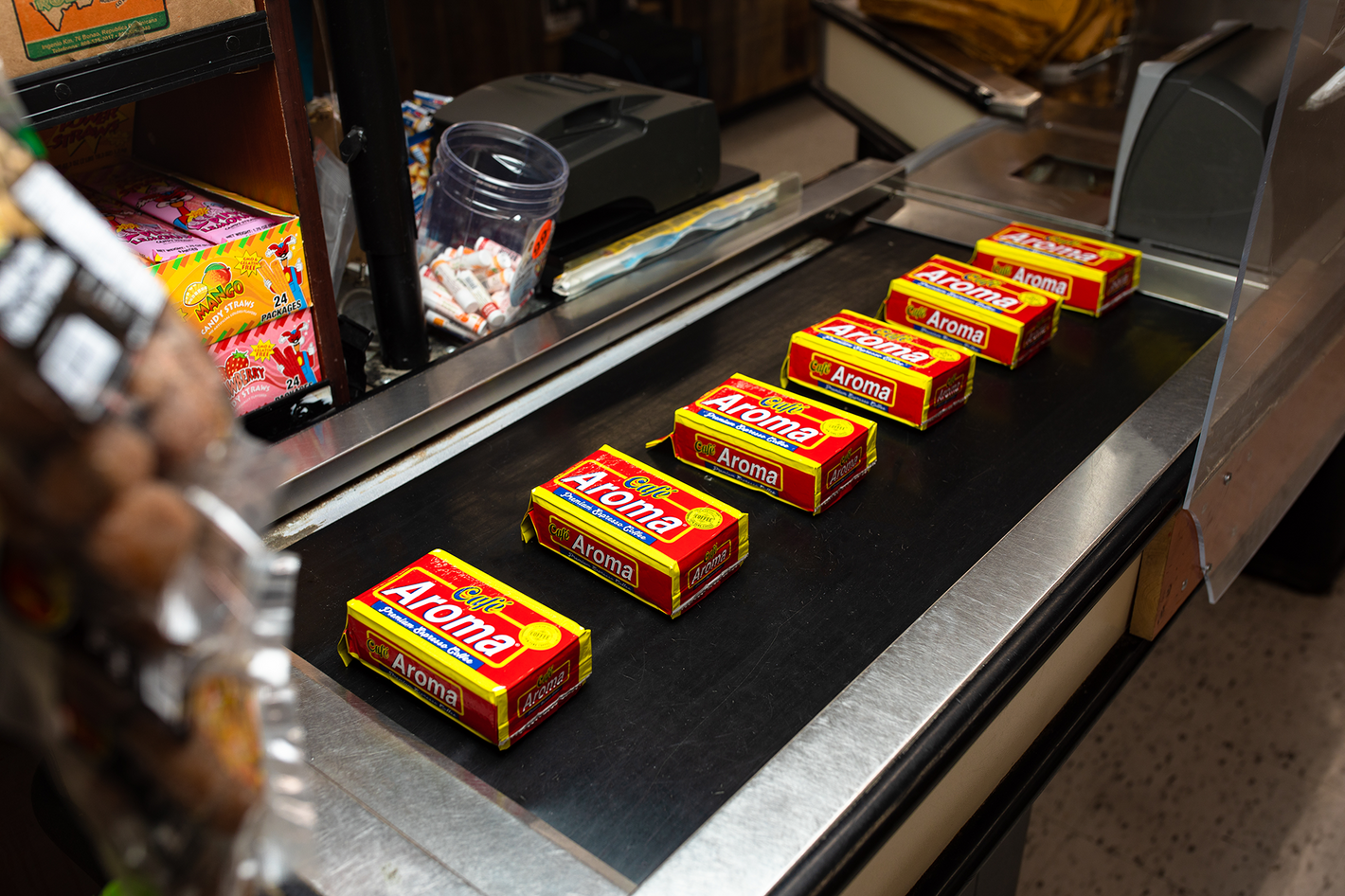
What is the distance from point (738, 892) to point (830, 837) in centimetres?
9

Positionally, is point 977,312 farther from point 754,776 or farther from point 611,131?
point 754,776

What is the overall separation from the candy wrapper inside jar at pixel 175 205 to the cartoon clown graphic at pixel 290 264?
24 millimetres

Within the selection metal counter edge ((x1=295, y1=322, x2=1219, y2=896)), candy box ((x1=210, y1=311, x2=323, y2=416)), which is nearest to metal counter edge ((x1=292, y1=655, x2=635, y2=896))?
metal counter edge ((x1=295, y1=322, x2=1219, y2=896))

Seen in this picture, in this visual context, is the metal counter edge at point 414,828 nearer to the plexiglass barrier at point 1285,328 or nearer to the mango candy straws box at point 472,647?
the mango candy straws box at point 472,647

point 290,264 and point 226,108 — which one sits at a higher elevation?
point 226,108

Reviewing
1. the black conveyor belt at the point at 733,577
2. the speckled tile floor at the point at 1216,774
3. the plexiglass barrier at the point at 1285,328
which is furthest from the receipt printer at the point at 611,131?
the speckled tile floor at the point at 1216,774

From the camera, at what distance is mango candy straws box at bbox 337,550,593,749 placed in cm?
84

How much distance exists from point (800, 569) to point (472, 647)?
0.36 m

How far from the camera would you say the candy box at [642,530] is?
984 mm

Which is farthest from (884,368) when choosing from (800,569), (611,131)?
(611,131)

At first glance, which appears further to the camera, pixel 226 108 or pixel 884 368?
pixel 884 368

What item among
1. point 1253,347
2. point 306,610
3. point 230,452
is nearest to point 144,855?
point 230,452

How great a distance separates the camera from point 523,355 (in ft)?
4.47

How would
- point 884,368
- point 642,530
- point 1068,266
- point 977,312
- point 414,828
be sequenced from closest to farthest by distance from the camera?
point 414,828
point 642,530
point 884,368
point 977,312
point 1068,266
